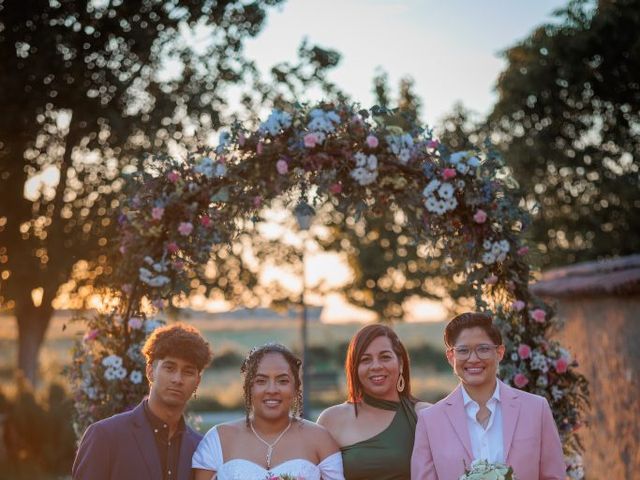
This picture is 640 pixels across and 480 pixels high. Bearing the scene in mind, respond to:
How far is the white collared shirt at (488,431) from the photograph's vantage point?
16.0ft

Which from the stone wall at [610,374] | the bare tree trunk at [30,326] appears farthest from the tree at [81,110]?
the stone wall at [610,374]

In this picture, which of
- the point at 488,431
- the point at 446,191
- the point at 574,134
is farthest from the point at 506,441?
the point at 574,134

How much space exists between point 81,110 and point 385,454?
10227 millimetres

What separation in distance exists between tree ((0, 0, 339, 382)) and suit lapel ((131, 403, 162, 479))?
8.47m

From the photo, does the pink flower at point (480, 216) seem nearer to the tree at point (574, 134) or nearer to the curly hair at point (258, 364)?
the curly hair at point (258, 364)

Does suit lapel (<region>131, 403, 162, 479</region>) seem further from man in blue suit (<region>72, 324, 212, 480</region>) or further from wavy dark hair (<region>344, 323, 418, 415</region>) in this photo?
wavy dark hair (<region>344, 323, 418, 415</region>)

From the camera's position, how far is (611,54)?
2173cm

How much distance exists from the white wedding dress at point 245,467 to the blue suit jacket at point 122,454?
0.10 metres

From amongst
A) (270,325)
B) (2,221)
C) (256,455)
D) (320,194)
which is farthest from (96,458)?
(270,325)

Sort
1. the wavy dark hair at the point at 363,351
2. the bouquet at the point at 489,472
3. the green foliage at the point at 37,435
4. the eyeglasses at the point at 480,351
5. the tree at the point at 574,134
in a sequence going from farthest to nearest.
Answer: the tree at the point at 574,134 < the green foliage at the point at 37,435 < the wavy dark hair at the point at 363,351 < the eyeglasses at the point at 480,351 < the bouquet at the point at 489,472

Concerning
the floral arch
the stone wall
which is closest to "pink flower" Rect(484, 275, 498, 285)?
the floral arch

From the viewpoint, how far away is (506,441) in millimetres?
4863

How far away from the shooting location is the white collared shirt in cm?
489

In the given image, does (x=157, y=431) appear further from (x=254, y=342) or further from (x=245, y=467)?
(x=254, y=342)
